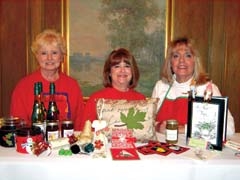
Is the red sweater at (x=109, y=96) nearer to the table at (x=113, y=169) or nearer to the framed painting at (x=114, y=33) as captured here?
the table at (x=113, y=169)

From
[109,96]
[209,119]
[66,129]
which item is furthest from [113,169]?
[109,96]

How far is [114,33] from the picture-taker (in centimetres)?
267

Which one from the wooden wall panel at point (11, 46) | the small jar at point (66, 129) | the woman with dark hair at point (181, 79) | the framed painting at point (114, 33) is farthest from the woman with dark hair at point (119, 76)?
the wooden wall panel at point (11, 46)

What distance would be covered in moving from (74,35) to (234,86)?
1.59 meters

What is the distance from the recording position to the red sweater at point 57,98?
1765mm

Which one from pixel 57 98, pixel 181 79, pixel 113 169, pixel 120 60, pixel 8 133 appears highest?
pixel 120 60

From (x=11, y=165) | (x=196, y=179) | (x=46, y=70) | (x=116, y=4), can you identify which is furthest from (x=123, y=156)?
(x=116, y=4)

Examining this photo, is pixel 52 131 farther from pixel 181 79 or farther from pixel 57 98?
pixel 181 79

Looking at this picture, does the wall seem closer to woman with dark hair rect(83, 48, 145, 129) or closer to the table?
woman with dark hair rect(83, 48, 145, 129)

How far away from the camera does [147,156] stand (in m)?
1.22

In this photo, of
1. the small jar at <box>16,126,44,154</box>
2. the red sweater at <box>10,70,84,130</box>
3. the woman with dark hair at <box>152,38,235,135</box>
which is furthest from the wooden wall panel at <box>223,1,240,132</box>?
the small jar at <box>16,126,44,154</box>

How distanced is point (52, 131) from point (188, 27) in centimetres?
181

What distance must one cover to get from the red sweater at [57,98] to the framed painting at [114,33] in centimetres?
75

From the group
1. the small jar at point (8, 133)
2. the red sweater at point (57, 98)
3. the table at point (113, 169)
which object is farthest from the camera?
the red sweater at point (57, 98)
